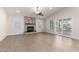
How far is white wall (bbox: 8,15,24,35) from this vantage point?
5.72 metres

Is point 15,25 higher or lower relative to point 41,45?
higher

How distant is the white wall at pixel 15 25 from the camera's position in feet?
18.8

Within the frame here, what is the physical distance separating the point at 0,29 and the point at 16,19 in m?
2.83

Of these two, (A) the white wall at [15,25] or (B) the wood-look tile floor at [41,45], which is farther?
(A) the white wall at [15,25]

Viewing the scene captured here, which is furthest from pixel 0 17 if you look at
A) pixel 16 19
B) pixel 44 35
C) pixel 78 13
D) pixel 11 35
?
pixel 78 13

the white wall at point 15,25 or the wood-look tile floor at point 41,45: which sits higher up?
the white wall at point 15,25

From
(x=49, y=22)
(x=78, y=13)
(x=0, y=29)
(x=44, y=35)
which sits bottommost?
(x=44, y=35)

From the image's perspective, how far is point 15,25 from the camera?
6.54 metres

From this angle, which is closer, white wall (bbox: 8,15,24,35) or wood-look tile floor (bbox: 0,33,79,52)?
wood-look tile floor (bbox: 0,33,79,52)

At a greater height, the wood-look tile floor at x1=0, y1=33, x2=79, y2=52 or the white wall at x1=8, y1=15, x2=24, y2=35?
the white wall at x1=8, y1=15, x2=24, y2=35

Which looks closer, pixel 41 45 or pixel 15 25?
pixel 41 45
